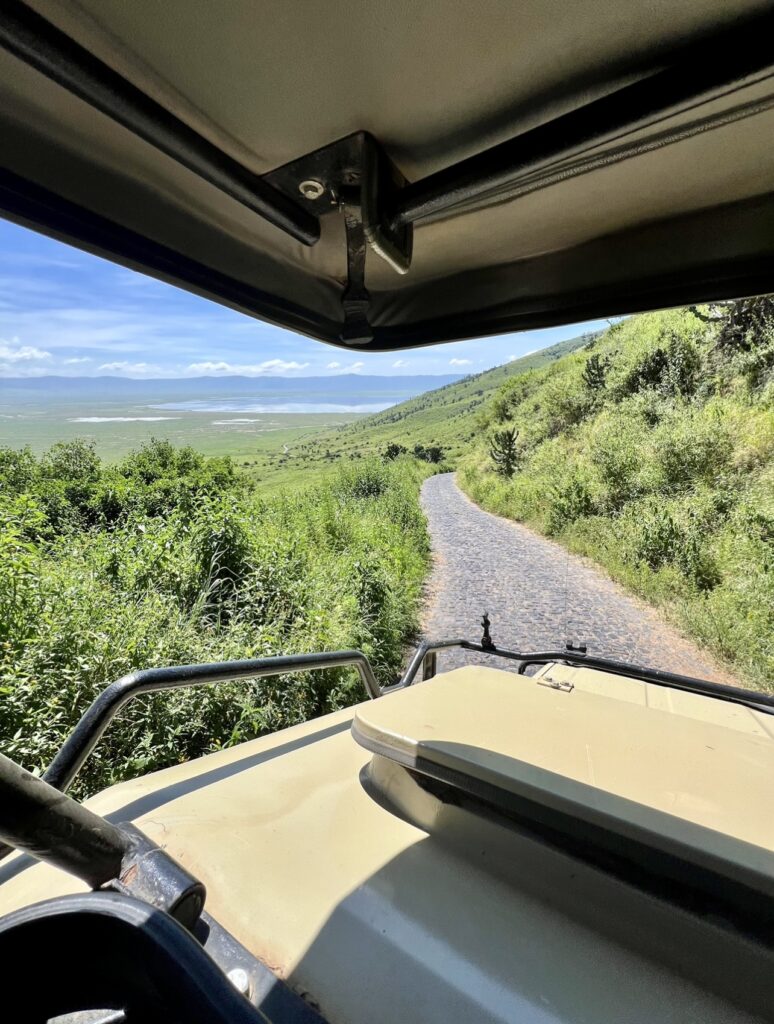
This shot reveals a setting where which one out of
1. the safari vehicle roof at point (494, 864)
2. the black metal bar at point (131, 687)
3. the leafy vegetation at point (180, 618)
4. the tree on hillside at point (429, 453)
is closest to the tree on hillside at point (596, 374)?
the leafy vegetation at point (180, 618)

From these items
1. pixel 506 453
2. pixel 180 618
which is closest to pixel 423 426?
pixel 506 453

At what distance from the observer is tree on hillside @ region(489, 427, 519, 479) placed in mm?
25898

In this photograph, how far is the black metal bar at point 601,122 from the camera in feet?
2.76

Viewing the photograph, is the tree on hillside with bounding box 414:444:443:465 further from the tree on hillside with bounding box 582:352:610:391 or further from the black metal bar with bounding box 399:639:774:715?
the black metal bar with bounding box 399:639:774:715

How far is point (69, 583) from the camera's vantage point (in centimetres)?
472

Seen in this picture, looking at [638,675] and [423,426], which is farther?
[423,426]

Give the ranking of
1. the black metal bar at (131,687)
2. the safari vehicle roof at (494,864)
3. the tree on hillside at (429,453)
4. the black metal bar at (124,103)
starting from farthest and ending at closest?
the tree on hillside at (429,453), the black metal bar at (131,687), the safari vehicle roof at (494,864), the black metal bar at (124,103)

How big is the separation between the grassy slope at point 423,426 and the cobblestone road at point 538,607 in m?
29.4

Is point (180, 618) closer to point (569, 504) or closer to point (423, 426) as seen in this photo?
point (569, 504)

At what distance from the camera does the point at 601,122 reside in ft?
3.12

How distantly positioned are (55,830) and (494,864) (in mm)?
911

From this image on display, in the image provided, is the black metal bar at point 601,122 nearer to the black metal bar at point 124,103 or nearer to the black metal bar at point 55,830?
the black metal bar at point 124,103

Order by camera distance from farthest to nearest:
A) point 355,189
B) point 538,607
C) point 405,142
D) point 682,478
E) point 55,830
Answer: point 682,478
point 538,607
point 355,189
point 405,142
point 55,830

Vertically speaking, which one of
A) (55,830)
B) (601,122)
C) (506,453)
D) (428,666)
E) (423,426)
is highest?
(423,426)
